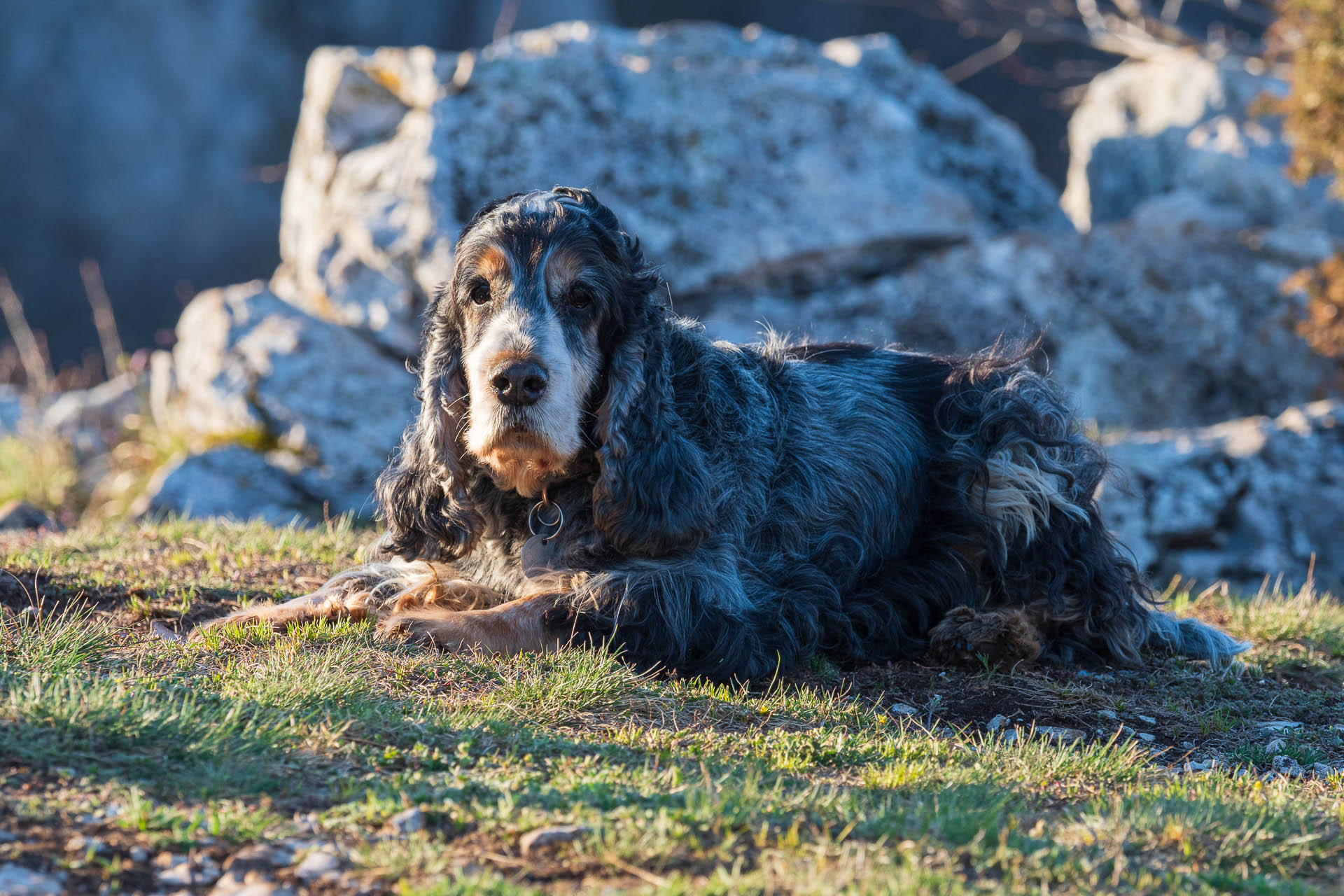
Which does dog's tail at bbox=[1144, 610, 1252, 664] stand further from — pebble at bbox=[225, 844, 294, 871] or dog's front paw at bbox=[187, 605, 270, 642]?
pebble at bbox=[225, 844, 294, 871]

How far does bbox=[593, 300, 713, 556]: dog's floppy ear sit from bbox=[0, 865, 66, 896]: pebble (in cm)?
230

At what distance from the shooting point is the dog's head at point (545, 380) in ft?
14.1

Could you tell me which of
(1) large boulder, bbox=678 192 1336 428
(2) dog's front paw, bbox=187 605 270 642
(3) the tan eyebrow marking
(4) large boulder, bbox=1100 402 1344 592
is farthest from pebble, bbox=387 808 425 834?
(1) large boulder, bbox=678 192 1336 428

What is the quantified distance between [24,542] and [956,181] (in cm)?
837

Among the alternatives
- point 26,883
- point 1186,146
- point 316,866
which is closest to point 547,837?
point 316,866

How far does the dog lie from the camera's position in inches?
176

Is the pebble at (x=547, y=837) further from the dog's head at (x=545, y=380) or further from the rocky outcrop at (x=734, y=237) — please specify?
the rocky outcrop at (x=734, y=237)

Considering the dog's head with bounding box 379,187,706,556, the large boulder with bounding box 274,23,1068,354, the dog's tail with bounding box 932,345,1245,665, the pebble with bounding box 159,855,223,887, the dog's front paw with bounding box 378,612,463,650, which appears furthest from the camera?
the large boulder with bounding box 274,23,1068,354

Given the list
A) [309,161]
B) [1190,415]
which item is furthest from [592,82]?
[1190,415]

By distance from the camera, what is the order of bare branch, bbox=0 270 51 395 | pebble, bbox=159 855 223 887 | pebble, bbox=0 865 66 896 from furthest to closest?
bare branch, bbox=0 270 51 395, pebble, bbox=159 855 223 887, pebble, bbox=0 865 66 896

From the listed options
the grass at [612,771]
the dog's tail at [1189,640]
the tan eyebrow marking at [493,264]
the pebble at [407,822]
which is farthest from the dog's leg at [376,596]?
the dog's tail at [1189,640]

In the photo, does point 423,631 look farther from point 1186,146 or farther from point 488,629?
point 1186,146

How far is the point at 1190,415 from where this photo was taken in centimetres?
1113

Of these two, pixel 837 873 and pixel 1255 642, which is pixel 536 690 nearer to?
pixel 837 873
